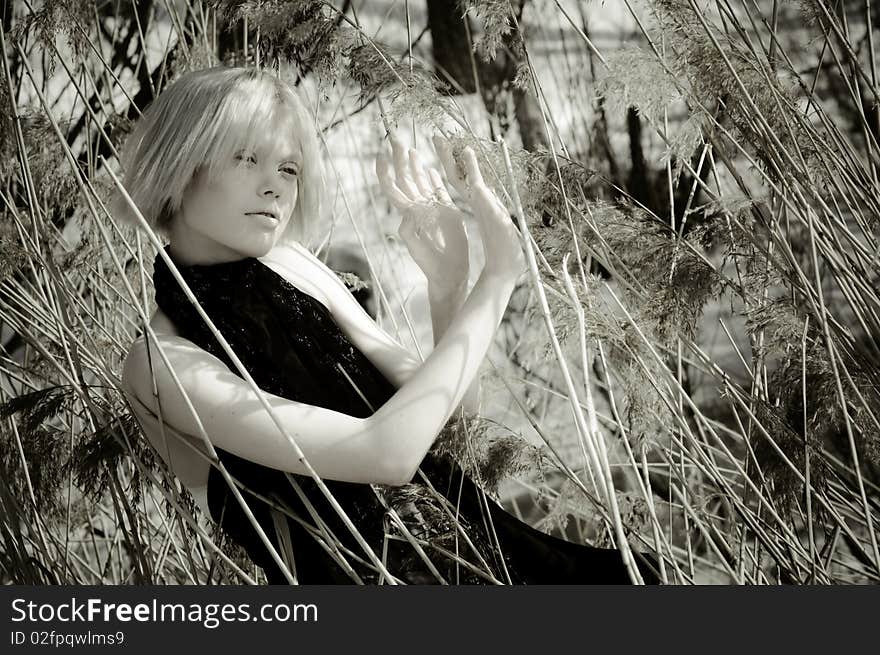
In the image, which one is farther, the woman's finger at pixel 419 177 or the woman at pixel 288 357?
the woman's finger at pixel 419 177

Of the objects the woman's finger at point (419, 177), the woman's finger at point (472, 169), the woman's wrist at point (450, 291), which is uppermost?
the woman's finger at point (419, 177)

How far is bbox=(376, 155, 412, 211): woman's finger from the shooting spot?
843 mm

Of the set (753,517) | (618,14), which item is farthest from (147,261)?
(618,14)

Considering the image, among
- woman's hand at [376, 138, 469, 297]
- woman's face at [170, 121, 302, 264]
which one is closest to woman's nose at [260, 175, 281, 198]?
woman's face at [170, 121, 302, 264]

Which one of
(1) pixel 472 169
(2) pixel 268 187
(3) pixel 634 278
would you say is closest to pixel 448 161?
(1) pixel 472 169

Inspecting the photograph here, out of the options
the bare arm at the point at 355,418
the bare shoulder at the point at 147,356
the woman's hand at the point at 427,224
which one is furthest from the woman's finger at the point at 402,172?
the bare shoulder at the point at 147,356

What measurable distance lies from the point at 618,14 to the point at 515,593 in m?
1.95

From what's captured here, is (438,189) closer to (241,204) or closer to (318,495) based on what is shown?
(241,204)

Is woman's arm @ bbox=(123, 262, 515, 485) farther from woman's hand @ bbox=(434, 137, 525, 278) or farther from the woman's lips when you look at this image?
the woman's lips

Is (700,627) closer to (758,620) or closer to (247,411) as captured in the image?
(758,620)

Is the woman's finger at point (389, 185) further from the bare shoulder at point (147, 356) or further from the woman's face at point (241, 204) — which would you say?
the bare shoulder at point (147, 356)

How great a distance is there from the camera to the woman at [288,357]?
0.72 metres

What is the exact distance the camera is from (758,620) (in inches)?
30.1

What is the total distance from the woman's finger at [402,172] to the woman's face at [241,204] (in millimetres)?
91
